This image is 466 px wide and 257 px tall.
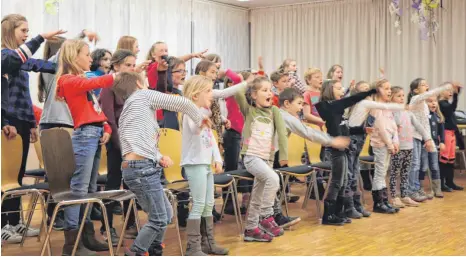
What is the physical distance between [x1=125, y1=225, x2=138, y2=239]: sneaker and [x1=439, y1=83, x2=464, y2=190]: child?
425cm

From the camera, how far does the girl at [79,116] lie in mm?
3766

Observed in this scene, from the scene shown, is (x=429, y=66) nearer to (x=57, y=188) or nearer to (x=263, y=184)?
(x=263, y=184)

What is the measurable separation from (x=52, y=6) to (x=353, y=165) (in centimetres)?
386

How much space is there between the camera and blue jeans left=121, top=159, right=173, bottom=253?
3438mm

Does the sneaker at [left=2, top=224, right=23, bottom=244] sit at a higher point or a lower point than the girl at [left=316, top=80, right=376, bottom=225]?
lower

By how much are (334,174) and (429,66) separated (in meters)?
5.18

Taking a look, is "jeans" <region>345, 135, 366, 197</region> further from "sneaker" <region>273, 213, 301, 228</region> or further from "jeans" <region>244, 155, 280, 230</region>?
"jeans" <region>244, 155, 280, 230</region>

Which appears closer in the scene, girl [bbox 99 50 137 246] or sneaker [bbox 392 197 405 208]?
girl [bbox 99 50 137 246]

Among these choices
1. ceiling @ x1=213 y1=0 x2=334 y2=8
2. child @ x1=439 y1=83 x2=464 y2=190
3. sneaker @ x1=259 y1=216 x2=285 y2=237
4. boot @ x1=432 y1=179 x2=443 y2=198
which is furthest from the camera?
ceiling @ x1=213 y1=0 x2=334 y2=8

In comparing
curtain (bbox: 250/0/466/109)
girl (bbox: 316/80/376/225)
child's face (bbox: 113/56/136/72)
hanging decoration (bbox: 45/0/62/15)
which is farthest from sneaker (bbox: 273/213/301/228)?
curtain (bbox: 250/0/466/109)

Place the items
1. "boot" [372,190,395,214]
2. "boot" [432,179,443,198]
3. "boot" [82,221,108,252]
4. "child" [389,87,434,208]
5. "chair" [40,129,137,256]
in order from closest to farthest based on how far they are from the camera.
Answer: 1. "chair" [40,129,137,256]
2. "boot" [82,221,108,252]
3. "boot" [372,190,395,214]
4. "child" [389,87,434,208]
5. "boot" [432,179,443,198]

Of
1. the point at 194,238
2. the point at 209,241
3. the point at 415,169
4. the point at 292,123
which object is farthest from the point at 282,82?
the point at 194,238

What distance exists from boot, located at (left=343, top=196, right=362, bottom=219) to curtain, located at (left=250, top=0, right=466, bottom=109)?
15.6ft

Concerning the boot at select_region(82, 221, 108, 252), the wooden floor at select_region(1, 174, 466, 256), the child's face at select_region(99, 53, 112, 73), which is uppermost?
the child's face at select_region(99, 53, 112, 73)
